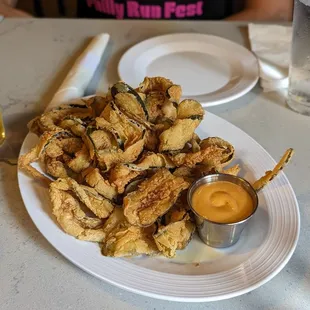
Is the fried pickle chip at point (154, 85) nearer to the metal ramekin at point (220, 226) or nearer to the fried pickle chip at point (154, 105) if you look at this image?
the fried pickle chip at point (154, 105)

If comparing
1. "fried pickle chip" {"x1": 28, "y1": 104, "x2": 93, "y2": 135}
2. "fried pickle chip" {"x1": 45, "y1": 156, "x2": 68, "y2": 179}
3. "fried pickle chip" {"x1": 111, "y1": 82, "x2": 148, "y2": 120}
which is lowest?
"fried pickle chip" {"x1": 45, "y1": 156, "x2": 68, "y2": 179}

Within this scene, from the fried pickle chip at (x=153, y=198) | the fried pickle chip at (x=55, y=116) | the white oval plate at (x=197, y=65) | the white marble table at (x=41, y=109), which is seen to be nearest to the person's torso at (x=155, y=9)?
the white marble table at (x=41, y=109)

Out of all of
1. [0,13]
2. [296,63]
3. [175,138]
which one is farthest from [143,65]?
[0,13]

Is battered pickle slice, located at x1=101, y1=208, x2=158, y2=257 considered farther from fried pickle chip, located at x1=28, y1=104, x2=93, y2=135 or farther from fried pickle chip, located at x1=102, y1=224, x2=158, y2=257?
fried pickle chip, located at x1=28, y1=104, x2=93, y2=135

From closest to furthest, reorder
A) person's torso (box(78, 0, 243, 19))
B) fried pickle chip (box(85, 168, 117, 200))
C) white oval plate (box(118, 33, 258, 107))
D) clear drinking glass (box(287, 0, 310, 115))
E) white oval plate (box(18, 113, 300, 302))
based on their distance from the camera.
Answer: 1. white oval plate (box(18, 113, 300, 302))
2. fried pickle chip (box(85, 168, 117, 200))
3. clear drinking glass (box(287, 0, 310, 115))
4. white oval plate (box(118, 33, 258, 107))
5. person's torso (box(78, 0, 243, 19))

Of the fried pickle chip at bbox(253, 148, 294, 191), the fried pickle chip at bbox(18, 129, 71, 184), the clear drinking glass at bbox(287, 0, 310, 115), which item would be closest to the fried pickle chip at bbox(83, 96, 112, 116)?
the fried pickle chip at bbox(18, 129, 71, 184)

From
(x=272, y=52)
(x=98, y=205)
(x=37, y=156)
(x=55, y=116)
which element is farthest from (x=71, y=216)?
(x=272, y=52)
